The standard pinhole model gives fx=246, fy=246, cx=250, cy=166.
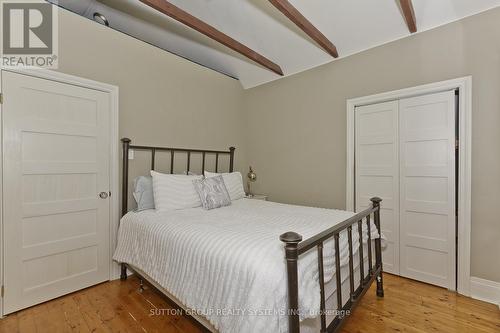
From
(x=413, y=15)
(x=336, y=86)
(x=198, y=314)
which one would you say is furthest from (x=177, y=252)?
(x=413, y=15)

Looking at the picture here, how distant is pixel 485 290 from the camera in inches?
83.1

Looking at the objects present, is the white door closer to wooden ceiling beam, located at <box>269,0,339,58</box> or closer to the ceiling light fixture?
the ceiling light fixture

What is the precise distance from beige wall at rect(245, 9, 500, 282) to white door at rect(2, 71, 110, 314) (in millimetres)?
2194

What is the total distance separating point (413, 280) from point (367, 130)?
64.8 inches

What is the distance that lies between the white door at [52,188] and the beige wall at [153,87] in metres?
0.27

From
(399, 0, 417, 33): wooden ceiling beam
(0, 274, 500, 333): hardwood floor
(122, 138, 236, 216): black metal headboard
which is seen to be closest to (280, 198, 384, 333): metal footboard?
(0, 274, 500, 333): hardwood floor

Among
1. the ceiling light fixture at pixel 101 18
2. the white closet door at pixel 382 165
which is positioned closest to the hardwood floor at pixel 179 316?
the white closet door at pixel 382 165

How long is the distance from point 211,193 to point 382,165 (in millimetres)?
1901

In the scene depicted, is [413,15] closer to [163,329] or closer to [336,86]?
[336,86]

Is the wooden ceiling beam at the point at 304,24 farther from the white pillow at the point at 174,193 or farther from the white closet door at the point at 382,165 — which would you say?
the white pillow at the point at 174,193

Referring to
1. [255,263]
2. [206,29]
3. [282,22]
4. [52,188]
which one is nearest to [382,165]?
[282,22]

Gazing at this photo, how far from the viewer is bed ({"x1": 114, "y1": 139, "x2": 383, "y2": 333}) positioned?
1.15m

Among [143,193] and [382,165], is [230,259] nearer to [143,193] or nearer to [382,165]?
[143,193]

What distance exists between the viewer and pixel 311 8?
241cm
